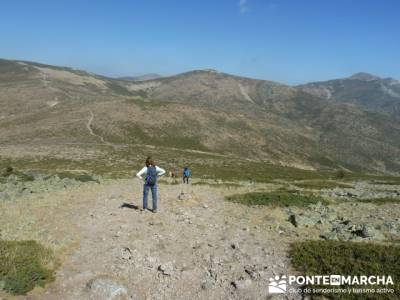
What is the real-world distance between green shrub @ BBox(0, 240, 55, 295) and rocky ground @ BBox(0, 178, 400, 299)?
318mm

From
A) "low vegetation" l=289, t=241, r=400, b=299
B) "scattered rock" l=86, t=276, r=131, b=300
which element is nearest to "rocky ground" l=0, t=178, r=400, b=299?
→ "scattered rock" l=86, t=276, r=131, b=300

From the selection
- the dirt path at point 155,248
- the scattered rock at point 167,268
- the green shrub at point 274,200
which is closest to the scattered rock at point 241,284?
the dirt path at point 155,248

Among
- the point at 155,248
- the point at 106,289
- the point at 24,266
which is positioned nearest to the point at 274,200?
the point at 155,248

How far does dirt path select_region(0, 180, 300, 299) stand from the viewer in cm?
1176

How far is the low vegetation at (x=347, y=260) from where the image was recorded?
40.3 feet

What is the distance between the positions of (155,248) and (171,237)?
1.44 m

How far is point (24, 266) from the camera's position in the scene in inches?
468

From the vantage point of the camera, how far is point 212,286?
1202 cm

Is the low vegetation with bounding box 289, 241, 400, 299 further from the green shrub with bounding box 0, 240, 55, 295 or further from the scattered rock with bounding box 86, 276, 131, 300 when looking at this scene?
the green shrub with bounding box 0, 240, 55, 295

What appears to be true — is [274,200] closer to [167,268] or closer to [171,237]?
[171,237]

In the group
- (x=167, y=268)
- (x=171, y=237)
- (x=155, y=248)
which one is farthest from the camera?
(x=171, y=237)

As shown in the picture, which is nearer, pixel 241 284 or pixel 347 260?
pixel 241 284

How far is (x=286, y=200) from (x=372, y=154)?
19137cm

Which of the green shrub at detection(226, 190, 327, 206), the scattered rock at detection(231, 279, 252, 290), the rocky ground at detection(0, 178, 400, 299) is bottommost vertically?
the green shrub at detection(226, 190, 327, 206)
